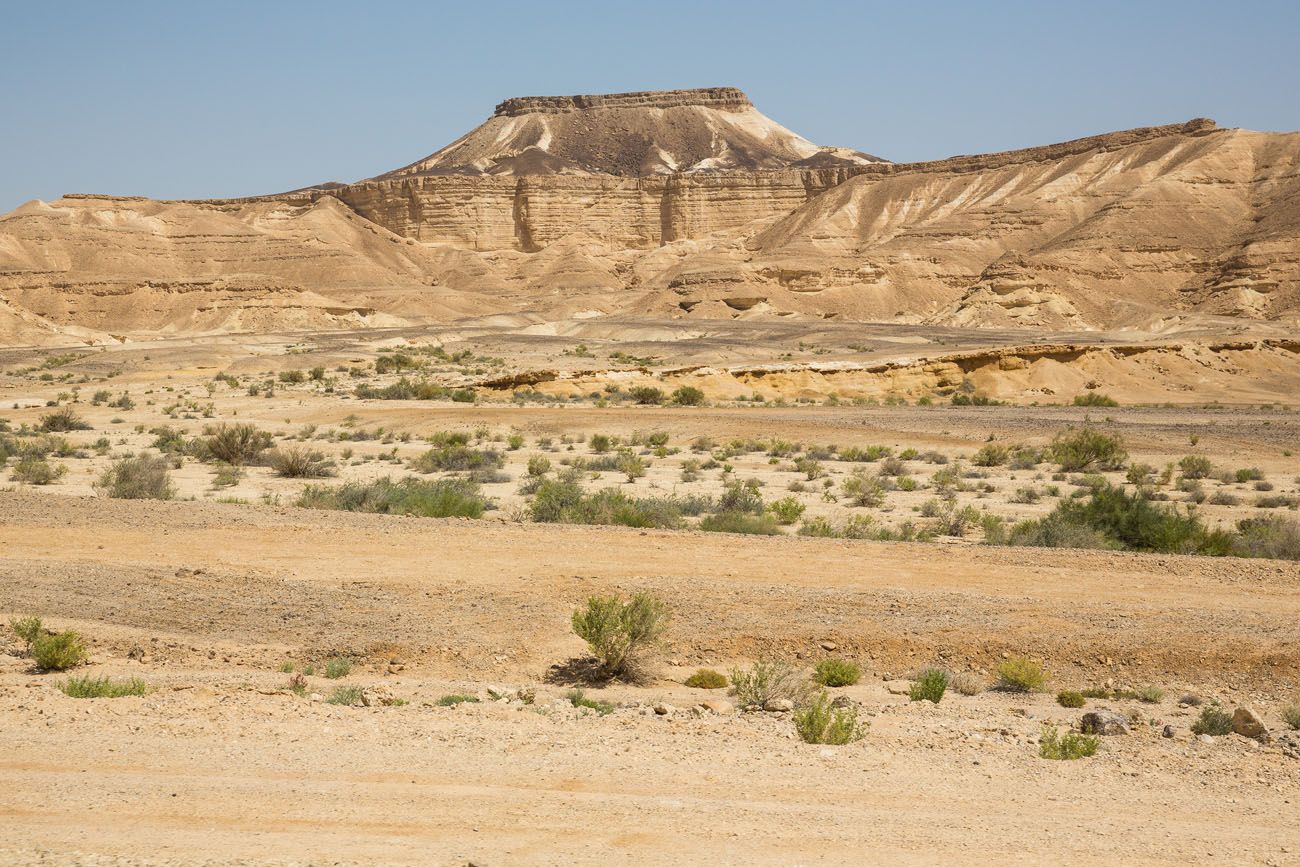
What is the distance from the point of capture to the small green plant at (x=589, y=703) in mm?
7820

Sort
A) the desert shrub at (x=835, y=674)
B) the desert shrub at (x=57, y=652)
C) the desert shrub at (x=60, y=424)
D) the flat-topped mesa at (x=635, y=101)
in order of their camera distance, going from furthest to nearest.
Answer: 1. the flat-topped mesa at (x=635, y=101)
2. the desert shrub at (x=60, y=424)
3. the desert shrub at (x=835, y=674)
4. the desert shrub at (x=57, y=652)

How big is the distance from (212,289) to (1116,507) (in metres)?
85.0

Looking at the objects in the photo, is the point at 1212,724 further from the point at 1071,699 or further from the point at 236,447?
the point at 236,447

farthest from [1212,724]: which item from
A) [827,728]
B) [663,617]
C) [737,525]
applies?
[737,525]

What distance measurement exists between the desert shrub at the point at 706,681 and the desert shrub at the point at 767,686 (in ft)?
1.28

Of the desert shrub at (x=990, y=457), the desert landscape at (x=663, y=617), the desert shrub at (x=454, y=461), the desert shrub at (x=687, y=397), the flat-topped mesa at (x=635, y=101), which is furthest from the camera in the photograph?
the flat-topped mesa at (x=635, y=101)

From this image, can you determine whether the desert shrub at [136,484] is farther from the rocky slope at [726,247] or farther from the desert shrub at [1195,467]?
the rocky slope at [726,247]

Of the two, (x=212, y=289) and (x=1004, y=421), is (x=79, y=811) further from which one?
(x=212, y=289)

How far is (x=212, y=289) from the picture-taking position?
9025 cm

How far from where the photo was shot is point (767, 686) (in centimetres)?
817

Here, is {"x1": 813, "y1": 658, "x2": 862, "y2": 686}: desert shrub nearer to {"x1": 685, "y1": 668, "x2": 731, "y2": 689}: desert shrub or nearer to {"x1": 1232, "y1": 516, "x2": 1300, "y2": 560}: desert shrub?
{"x1": 685, "y1": 668, "x2": 731, "y2": 689}: desert shrub

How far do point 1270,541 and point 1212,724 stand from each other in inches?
286

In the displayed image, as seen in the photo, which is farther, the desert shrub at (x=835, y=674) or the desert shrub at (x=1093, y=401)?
the desert shrub at (x=1093, y=401)

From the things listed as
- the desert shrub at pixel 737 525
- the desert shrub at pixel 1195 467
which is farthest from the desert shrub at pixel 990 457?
the desert shrub at pixel 737 525
